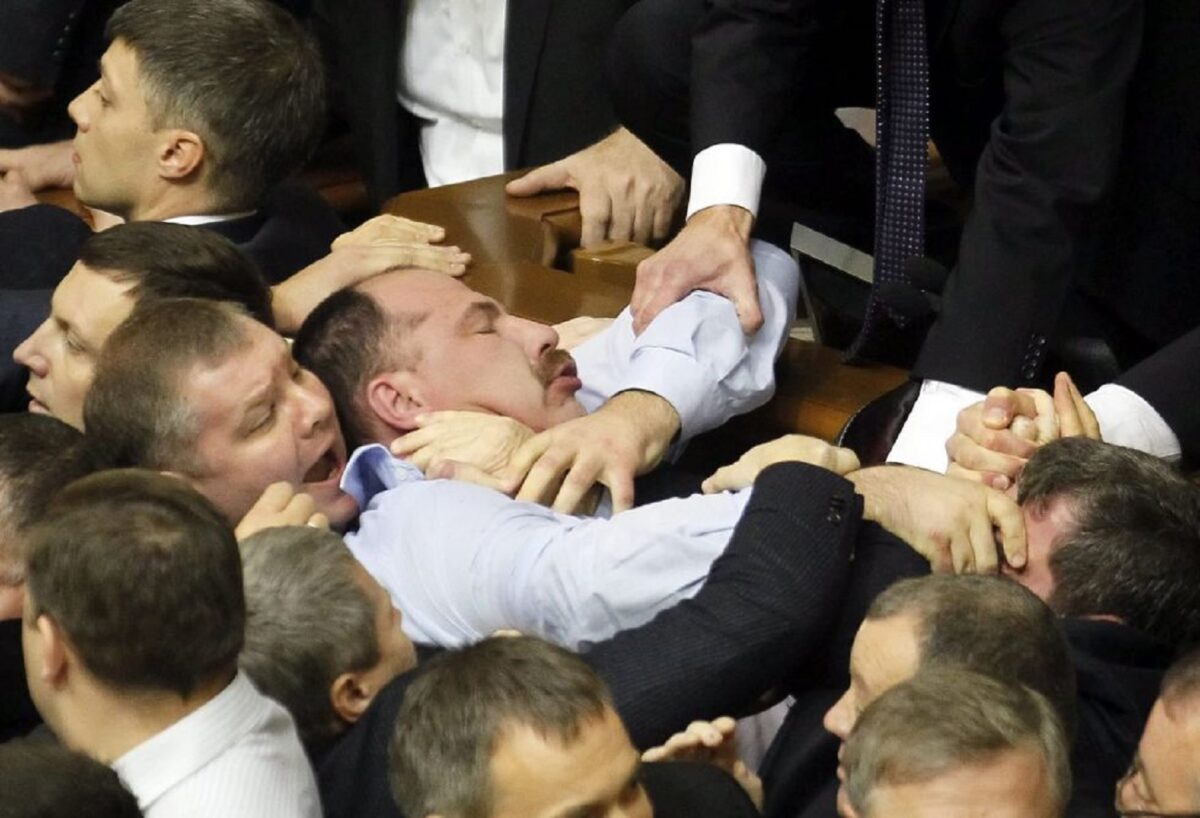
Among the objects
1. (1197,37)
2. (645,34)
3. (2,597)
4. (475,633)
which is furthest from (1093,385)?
(2,597)

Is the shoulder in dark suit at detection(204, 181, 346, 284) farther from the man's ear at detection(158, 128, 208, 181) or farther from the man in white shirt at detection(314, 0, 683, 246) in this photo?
the man in white shirt at detection(314, 0, 683, 246)

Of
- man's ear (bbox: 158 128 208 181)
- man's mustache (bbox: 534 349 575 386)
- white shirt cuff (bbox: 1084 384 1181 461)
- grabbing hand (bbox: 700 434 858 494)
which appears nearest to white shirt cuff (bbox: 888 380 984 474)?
white shirt cuff (bbox: 1084 384 1181 461)

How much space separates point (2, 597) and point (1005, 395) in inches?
38.4

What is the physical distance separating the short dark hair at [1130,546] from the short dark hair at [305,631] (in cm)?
61

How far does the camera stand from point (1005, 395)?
2.04 m

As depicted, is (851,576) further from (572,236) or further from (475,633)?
(572,236)

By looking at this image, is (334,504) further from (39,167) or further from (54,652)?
(39,167)

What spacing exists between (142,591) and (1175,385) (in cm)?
124

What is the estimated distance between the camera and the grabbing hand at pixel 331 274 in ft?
7.74

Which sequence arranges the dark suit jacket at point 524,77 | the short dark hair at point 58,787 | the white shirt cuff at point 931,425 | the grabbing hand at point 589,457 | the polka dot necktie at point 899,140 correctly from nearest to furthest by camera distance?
1. the short dark hair at point 58,787
2. the grabbing hand at point 589,457
3. the white shirt cuff at point 931,425
4. the polka dot necktie at point 899,140
5. the dark suit jacket at point 524,77

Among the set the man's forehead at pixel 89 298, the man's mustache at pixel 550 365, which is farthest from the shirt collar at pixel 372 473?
the man's forehead at pixel 89 298

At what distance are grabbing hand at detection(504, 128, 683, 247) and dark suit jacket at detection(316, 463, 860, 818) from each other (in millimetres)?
1026

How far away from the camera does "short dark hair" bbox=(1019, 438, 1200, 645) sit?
1.74 metres

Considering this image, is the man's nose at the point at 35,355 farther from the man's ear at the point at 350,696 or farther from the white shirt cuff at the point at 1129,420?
the white shirt cuff at the point at 1129,420
